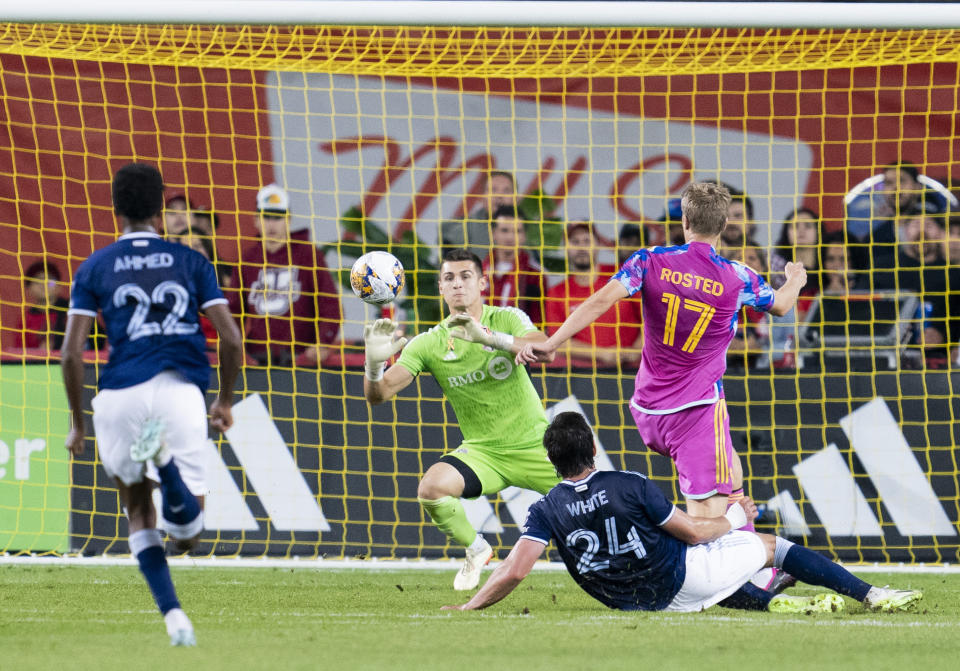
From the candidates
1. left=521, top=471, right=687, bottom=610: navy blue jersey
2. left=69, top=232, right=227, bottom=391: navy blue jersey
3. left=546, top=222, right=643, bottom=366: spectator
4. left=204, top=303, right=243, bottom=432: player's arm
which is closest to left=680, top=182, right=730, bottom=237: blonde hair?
left=521, top=471, right=687, bottom=610: navy blue jersey

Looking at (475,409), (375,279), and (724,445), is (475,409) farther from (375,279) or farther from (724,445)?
(724,445)

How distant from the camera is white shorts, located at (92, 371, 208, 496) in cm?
533

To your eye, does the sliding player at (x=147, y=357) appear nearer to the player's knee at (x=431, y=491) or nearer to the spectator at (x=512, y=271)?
the player's knee at (x=431, y=491)

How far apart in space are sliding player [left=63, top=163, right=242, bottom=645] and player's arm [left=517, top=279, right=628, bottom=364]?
169 centimetres

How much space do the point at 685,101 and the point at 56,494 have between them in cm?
590

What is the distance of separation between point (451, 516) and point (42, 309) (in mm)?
4127

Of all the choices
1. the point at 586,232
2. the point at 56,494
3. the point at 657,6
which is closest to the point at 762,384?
the point at 586,232

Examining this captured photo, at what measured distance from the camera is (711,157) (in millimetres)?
11977

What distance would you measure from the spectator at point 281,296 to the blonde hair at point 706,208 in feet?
12.9

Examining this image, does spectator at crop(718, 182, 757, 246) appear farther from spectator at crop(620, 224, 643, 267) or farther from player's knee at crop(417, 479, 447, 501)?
player's knee at crop(417, 479, 447, 501)

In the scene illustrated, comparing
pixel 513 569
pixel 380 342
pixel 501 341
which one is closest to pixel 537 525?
pixel 513 569

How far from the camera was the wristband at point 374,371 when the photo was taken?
749 cm

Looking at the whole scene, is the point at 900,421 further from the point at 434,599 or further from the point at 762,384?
the point at 434,599

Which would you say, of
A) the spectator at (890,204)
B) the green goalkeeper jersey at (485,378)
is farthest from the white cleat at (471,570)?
the spectator at (890,204)
